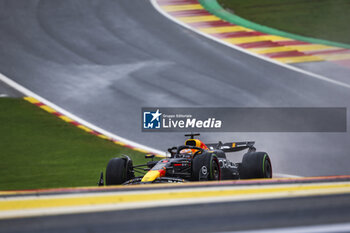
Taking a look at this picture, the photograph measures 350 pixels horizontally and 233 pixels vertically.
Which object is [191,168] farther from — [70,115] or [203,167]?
[70,115]

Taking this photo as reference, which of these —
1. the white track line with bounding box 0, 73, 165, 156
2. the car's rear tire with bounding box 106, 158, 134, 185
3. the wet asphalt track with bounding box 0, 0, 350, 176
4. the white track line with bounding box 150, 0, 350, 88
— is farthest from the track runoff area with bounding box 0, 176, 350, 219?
the white track line with bounding box 150, 0, 350, 88

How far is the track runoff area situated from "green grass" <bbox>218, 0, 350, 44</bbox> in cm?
1245

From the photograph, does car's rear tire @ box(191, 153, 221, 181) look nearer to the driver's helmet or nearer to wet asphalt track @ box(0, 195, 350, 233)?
the driver's helmet

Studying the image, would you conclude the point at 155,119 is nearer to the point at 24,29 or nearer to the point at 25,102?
the point at 25,102

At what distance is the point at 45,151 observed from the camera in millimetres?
11602

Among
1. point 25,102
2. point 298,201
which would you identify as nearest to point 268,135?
point 25,102

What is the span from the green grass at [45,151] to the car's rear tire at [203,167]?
2.72 meters

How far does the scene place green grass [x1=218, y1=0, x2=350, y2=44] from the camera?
18062 millimetres

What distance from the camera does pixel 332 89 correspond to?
1485cm

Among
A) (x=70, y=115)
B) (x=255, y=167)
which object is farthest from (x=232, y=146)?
(x=70, y=115)

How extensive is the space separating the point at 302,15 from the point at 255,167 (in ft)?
37.2

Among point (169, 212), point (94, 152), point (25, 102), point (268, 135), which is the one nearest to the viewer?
point (169, 212)

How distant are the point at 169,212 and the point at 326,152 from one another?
8224 millimetres

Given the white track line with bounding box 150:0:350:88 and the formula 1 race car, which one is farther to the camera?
the white track line with bounding box 150:0:350:88
